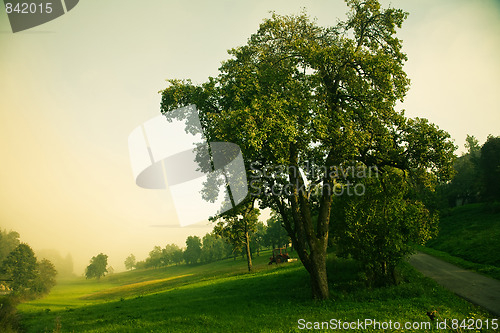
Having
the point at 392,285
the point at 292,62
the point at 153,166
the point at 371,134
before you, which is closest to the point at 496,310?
the point at 392,285

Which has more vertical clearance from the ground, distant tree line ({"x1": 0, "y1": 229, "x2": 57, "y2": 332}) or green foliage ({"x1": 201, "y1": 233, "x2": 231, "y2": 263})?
distant tree line ({"x1": 0, "y1": 229, "x2": 57, "y2": 332})

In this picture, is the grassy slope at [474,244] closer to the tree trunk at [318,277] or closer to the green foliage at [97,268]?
the tree trunk at [318,277]

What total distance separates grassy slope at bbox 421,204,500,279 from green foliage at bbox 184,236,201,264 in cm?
10448

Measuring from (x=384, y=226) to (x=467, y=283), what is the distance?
25.3 feet

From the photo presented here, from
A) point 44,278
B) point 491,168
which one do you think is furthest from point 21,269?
point 491,168

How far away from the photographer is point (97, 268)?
13812 cm

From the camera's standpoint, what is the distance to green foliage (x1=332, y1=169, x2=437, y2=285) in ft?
57.2

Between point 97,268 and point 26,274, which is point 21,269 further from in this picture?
point 97,268

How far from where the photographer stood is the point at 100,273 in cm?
13725

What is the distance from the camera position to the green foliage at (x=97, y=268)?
452ft

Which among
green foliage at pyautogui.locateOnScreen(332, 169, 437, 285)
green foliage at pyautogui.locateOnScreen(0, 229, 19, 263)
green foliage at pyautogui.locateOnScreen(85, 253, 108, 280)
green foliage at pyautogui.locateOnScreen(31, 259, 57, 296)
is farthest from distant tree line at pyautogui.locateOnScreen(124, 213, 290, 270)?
green foliage at pyautogui.locateOnScreen(0, 229, 19, 263)

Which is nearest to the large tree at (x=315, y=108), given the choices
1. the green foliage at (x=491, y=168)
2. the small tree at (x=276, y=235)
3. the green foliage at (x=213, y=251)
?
the green foliage at (x=491, y=168)

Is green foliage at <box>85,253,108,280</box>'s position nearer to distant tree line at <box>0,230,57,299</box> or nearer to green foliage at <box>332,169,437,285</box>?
distant tree line at <box>0,230,57,299</box>

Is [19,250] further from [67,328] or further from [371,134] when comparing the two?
[371,134]
